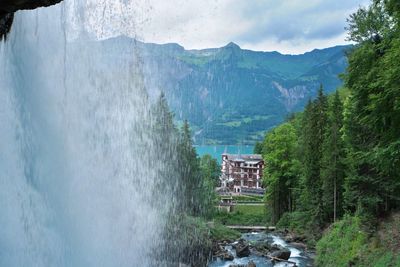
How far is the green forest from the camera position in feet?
54.0

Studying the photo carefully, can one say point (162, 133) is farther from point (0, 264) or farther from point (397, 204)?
point (0, 264)

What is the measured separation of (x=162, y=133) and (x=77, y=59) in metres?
25.4

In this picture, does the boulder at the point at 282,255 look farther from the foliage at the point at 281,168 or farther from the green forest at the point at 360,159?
the foliage at the point at 281,168

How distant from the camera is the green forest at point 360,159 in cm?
1645

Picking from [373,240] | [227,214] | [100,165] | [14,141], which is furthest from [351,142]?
[227,214]

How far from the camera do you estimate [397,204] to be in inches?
993

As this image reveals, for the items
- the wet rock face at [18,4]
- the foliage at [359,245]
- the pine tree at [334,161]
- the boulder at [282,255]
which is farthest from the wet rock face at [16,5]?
the boulder at [282,255]

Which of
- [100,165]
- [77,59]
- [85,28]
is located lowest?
[100,165]

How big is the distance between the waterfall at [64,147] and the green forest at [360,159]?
33.0ft

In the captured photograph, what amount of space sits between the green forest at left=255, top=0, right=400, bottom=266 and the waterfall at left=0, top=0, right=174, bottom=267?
1005 centimetres

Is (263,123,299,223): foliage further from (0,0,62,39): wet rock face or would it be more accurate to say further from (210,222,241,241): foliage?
(0,0,62,39): wet rock face

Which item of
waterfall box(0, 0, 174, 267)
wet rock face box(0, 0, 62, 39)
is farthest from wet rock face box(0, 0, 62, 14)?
waterfall box(0, 0, 174, 267)

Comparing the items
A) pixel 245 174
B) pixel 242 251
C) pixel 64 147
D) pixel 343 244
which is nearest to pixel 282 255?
pixel 242 251

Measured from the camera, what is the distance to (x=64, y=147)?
11406 millimetres
